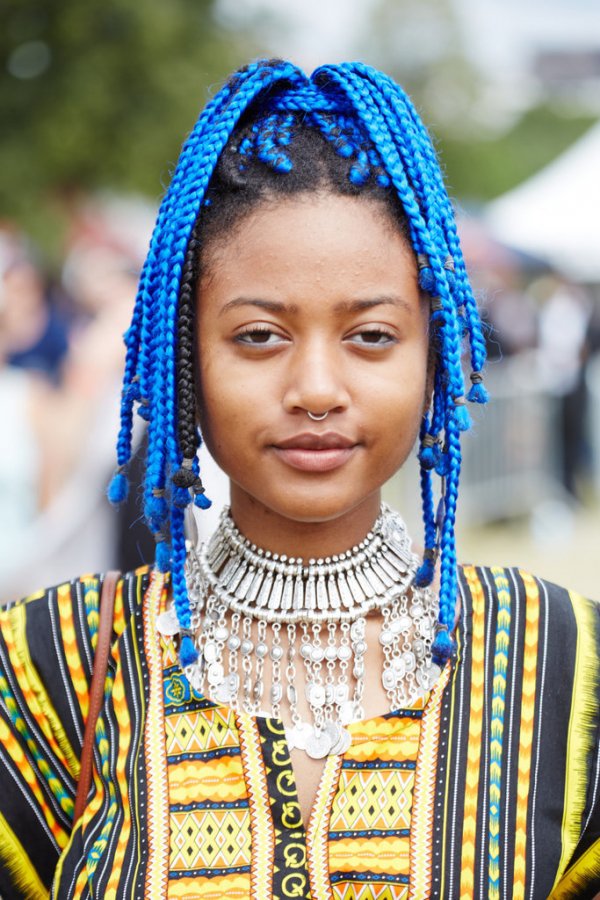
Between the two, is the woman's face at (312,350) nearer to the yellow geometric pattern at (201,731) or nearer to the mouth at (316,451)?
the mouth at (316,451)

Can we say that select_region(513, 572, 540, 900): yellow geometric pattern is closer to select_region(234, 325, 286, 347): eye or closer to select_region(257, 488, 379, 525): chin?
select_region(257, 488, 379, 525): chin

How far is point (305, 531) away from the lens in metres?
1.83

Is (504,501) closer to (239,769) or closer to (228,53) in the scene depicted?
(239,769)

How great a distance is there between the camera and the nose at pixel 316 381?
162 cm

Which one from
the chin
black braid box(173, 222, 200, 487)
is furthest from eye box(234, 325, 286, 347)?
the chin

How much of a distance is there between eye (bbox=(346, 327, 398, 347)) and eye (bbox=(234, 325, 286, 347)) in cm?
11

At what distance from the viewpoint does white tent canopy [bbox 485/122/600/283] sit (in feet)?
47.2

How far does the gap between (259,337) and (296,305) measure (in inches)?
3.2

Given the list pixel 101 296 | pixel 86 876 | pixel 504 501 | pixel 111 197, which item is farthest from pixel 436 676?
pixel 111 197

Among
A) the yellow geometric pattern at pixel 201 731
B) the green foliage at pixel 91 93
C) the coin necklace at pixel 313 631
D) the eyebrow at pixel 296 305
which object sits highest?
the green foliage at pixel 91 93

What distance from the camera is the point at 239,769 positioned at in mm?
1739

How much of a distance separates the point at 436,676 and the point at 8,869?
0.79m

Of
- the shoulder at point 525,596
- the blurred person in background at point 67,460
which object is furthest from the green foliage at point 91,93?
the shoulder at point 525,596

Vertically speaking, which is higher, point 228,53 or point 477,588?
point 228,53
